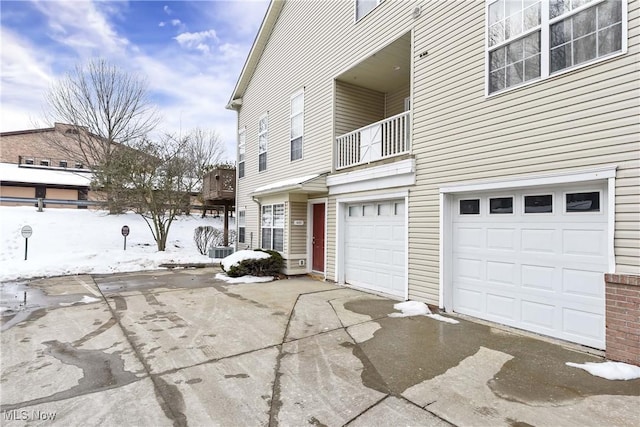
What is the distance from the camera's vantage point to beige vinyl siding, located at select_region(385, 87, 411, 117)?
9.29m

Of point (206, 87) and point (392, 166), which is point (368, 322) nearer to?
point (392, 166)

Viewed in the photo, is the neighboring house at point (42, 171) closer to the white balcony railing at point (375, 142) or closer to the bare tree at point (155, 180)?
the bare tree at point (155, 180)

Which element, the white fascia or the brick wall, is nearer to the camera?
the white fascia

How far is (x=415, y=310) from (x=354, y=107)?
577cm

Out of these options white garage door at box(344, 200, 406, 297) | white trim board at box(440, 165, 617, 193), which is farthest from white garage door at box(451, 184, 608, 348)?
white garage door at box(344, 200, 406, 297)

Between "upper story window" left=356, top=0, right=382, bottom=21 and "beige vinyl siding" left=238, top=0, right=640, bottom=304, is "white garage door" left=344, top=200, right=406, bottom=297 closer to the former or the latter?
"beige vinyl siding" left=238, top=0, right=640, bottom=304

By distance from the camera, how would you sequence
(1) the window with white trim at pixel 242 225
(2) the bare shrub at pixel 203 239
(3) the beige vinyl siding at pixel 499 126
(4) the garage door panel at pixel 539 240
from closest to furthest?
(3) the beige vinyl siding at pixel 499 126, (4) the garage door panel at pixel 539 240, (1) the window with white trim at pixel 242 225, (2) the bare shrub at pixel 203 239

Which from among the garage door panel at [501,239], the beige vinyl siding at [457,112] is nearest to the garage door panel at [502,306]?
the garage door panel at [501,239]

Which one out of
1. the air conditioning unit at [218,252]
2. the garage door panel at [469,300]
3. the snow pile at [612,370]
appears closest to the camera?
the snow pile at [612,370]

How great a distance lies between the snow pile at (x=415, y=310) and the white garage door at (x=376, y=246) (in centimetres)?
76

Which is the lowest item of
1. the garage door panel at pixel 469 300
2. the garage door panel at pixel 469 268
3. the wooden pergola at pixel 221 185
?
the garage door panel at pixel 469 300

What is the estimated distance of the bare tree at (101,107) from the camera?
19.8m

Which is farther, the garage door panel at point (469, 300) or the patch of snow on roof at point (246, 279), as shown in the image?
the patch of snow on roof at point (246, 279)

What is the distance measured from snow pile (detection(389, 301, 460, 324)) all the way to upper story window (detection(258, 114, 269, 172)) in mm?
8021
